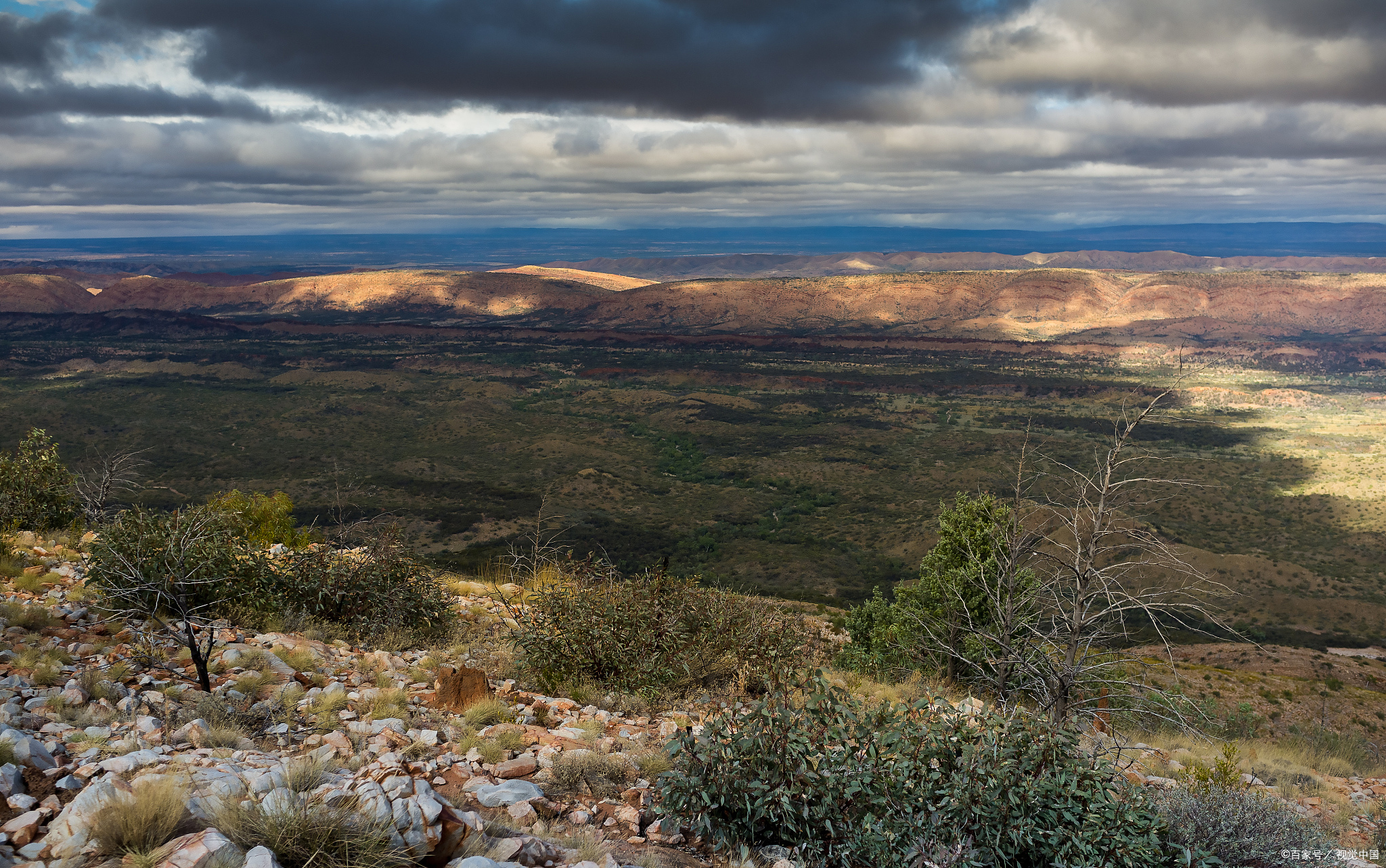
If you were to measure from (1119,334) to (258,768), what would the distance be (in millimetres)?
188280

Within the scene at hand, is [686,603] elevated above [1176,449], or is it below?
above

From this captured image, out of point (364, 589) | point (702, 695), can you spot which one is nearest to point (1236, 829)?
point (702, 695)

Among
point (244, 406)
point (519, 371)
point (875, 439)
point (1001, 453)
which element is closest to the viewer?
point (1001, 453)

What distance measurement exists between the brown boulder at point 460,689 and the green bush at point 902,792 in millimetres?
3124

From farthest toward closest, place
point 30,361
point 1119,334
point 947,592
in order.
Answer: point 1119,334, point 30,361, point 947,592

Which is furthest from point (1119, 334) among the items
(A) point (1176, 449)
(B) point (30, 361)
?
(B) point (30, 361)

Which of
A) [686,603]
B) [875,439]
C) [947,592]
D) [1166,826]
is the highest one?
[1166,826]

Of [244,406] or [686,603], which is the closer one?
[686,603]

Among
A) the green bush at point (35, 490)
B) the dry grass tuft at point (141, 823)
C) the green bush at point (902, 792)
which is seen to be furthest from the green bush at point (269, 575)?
the green bush at point (902, 792)

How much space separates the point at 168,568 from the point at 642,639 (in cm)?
572

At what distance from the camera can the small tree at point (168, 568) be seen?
330 inches

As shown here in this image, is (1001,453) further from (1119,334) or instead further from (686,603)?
(1119,334)

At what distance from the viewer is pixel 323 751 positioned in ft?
18.4

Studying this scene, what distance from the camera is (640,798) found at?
603 centimetres
